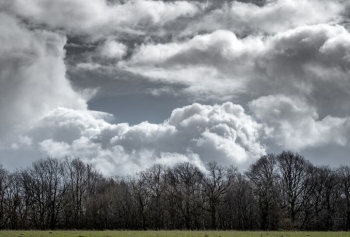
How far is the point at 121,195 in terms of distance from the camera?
94.2m

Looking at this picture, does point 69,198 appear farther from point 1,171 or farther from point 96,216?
point 1,171

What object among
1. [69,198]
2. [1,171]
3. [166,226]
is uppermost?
[1,171]

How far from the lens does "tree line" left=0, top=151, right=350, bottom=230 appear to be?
3403 inches

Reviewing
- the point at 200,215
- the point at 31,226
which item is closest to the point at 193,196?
the point at 200,215

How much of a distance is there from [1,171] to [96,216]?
2510cm

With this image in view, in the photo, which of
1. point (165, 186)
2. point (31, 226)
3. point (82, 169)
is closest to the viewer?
point (31, 226)

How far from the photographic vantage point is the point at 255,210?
87188 mm

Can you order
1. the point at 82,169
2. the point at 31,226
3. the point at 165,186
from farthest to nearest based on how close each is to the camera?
the point at 82,169 < the point at 165,186 < the point at 31,226

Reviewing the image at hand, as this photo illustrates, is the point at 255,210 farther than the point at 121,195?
No

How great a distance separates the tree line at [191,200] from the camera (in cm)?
8644

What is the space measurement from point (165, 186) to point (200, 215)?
35.1 feet

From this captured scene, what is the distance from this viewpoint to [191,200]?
3440 inches

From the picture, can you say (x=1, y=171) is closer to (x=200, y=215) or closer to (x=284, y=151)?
(x=200, y=215)

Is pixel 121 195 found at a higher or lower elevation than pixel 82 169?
lower
